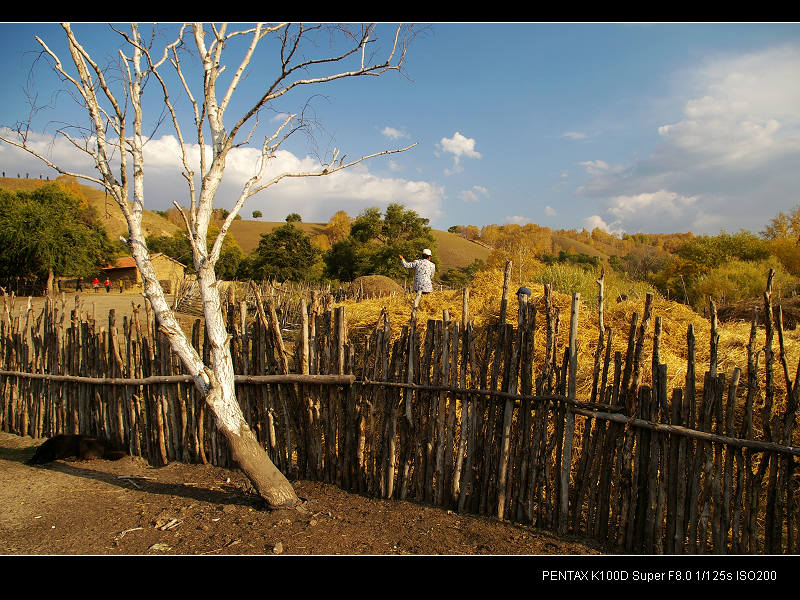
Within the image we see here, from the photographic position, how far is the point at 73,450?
4.93 metres

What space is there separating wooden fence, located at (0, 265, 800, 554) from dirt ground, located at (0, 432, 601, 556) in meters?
0.27

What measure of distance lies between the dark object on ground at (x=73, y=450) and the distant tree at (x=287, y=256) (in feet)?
101

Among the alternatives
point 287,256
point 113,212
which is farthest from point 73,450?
point 113,212

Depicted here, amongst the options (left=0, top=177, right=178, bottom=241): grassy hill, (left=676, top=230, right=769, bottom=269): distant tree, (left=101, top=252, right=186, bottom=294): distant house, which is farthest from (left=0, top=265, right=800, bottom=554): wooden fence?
(left=0, top=177, right=178, bottom=241): grassy hill

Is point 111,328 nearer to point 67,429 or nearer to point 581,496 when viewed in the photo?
point 67,429

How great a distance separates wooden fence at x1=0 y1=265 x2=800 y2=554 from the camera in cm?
291

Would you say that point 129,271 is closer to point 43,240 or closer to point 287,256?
point 43,240

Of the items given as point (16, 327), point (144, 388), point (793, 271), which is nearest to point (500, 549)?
point (144, 388)

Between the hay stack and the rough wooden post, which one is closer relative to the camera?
the rough wooden post

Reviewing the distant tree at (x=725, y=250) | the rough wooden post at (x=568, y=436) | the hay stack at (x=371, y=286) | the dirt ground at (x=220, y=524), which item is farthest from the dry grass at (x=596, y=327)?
the distant tree at (x=725, y=250)

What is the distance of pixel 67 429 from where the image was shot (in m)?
5.75

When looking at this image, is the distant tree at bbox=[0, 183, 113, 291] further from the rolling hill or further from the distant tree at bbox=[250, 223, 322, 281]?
the rolling hill
